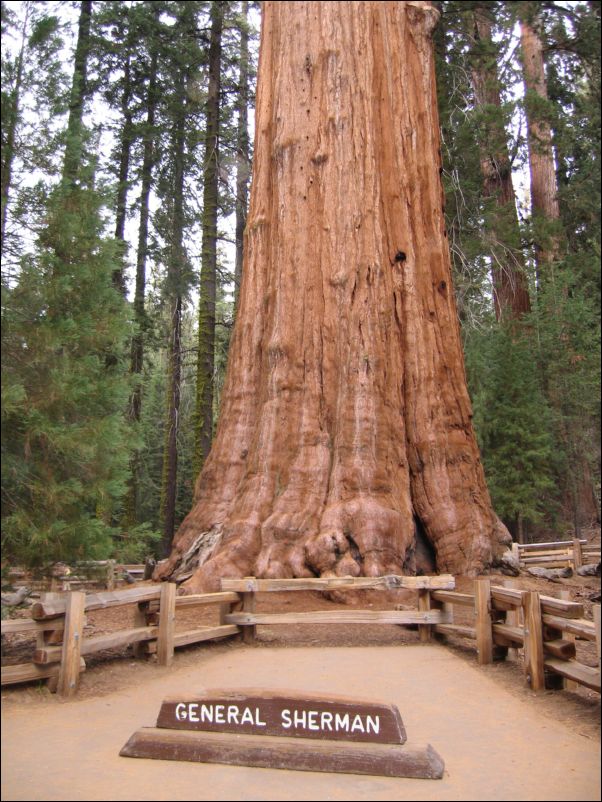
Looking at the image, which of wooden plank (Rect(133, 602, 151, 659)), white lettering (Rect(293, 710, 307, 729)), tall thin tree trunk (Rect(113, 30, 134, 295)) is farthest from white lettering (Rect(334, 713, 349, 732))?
tall thin tree trunk (Rect(113, 30, 134, 295))

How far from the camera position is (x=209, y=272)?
53.5ft

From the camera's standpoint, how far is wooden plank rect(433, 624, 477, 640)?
23.6ft

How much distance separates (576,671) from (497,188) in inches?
653

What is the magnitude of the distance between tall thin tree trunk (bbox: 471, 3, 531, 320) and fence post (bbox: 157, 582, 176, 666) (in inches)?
414

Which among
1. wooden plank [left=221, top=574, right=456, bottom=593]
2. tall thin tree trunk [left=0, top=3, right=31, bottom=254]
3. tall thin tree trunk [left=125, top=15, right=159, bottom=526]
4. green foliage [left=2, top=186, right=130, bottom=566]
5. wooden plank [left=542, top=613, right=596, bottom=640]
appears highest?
tall thin tree trunk [left=125, top=15, right=159, bottom=526]

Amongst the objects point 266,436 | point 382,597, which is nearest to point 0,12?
point 266,436

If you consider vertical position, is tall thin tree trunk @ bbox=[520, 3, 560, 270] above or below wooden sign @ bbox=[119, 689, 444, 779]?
above

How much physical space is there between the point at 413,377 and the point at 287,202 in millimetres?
3207

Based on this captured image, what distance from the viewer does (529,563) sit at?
619 inches

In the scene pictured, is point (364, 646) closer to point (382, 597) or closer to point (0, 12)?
point (382, 597)

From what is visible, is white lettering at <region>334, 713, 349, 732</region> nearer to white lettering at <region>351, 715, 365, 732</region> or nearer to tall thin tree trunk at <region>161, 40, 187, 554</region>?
white lettering at <region>351, 715, 365, 732</region>

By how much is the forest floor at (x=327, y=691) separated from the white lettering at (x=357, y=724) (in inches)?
7.8

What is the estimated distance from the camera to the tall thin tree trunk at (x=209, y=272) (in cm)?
1579

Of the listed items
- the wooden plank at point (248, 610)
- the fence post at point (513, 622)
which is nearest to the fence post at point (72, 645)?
the wooden plank at point (248, 610)
